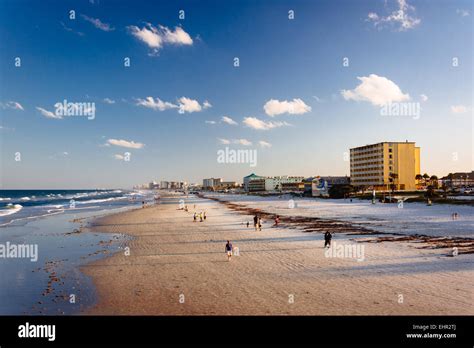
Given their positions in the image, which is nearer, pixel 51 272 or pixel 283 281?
pixel 283 281

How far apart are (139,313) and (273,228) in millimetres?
22379

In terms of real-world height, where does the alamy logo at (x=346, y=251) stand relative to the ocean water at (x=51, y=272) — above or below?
above

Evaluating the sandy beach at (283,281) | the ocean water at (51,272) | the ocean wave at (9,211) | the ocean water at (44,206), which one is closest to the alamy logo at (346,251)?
the sandy beach at (283,281)

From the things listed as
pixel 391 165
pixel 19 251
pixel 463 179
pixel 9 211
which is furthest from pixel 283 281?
pixel 463 179

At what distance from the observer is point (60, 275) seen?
52.7ft

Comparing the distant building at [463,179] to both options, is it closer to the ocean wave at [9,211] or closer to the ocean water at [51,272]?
the ocean water at [51,272]

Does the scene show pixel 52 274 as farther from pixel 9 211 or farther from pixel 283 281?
pixel 9 211
